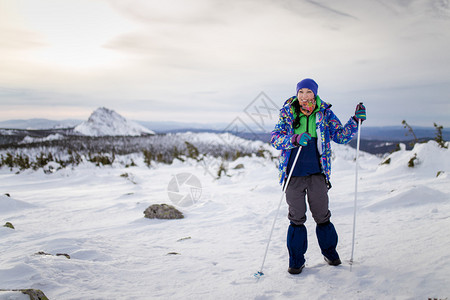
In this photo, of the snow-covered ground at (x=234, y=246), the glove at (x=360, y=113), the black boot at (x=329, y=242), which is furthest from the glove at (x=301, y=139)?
the snow-covered ground at (x=234, y=246)

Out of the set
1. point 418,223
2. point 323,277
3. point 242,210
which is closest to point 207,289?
point 323,277

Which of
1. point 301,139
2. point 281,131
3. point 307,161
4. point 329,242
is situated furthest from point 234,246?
point 301,139

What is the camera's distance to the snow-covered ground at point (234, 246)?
229cm

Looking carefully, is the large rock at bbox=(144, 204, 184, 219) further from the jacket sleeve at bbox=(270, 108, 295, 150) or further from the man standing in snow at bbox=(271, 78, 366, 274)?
the jacket sleeve at bbox=(270, 108, 295, 150)

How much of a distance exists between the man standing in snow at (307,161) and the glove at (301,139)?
0.21 feet

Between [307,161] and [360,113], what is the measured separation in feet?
2.56

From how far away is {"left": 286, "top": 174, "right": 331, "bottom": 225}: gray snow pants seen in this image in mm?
2693

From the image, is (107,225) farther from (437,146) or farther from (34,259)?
(437,146)

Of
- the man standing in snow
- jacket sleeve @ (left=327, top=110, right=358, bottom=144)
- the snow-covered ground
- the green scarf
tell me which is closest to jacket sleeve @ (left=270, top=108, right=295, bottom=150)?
the man standing in snow

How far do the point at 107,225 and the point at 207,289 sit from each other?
3.95 meters

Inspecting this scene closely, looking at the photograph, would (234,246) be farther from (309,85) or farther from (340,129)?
→ (309,85)

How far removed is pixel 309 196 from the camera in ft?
8.96

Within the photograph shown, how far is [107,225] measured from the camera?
5617 millimetres
